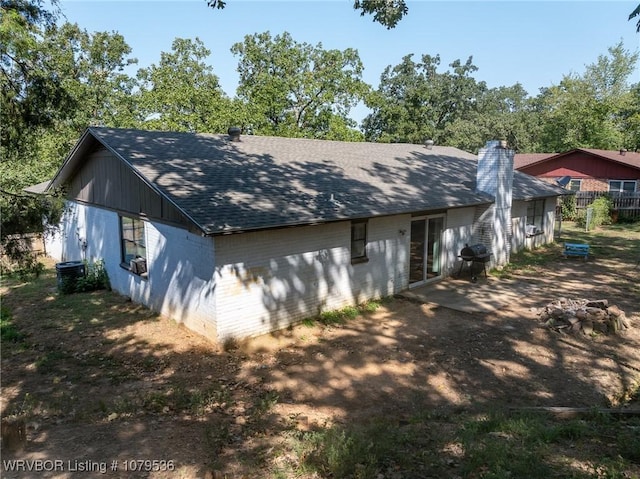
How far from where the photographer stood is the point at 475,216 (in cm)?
1509

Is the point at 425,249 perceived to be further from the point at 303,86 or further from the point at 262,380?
the point at 303,86

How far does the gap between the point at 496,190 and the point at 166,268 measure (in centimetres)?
1097

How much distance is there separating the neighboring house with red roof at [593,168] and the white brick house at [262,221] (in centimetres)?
1774

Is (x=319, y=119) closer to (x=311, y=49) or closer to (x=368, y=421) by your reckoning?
(x=311, y=49)

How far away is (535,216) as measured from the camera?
19016 millimetres

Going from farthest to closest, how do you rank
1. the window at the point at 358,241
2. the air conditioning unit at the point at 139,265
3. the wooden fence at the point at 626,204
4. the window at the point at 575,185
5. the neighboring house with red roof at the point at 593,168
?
the window at the point at 575,185
the neighboring house with red roof at the point at 593,168
the wooden fence at the point at 626,204
the air conditioning unit at the point at 139,265
the window at the point at 358,241

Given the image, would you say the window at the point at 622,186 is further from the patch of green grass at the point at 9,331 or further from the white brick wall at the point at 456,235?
the patch of green grass at the point at 9,331

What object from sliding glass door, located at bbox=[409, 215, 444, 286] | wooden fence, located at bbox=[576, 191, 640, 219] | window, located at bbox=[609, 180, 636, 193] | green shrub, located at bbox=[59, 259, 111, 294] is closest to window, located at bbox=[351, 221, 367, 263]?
sliding glass door, located at bbox=[409, 215, 444, 286]

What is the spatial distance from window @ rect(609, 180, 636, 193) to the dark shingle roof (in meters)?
17.4

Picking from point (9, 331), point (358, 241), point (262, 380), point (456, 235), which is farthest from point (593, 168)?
point (9, 331)

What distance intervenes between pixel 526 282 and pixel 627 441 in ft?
30.8

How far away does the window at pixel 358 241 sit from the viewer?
11.0 meters

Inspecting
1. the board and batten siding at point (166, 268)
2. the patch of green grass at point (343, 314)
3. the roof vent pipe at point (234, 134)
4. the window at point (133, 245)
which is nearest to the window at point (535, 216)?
the patch of green grass at point (343, 314)

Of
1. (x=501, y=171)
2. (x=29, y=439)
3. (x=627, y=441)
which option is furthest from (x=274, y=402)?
(x=501, y=171)
